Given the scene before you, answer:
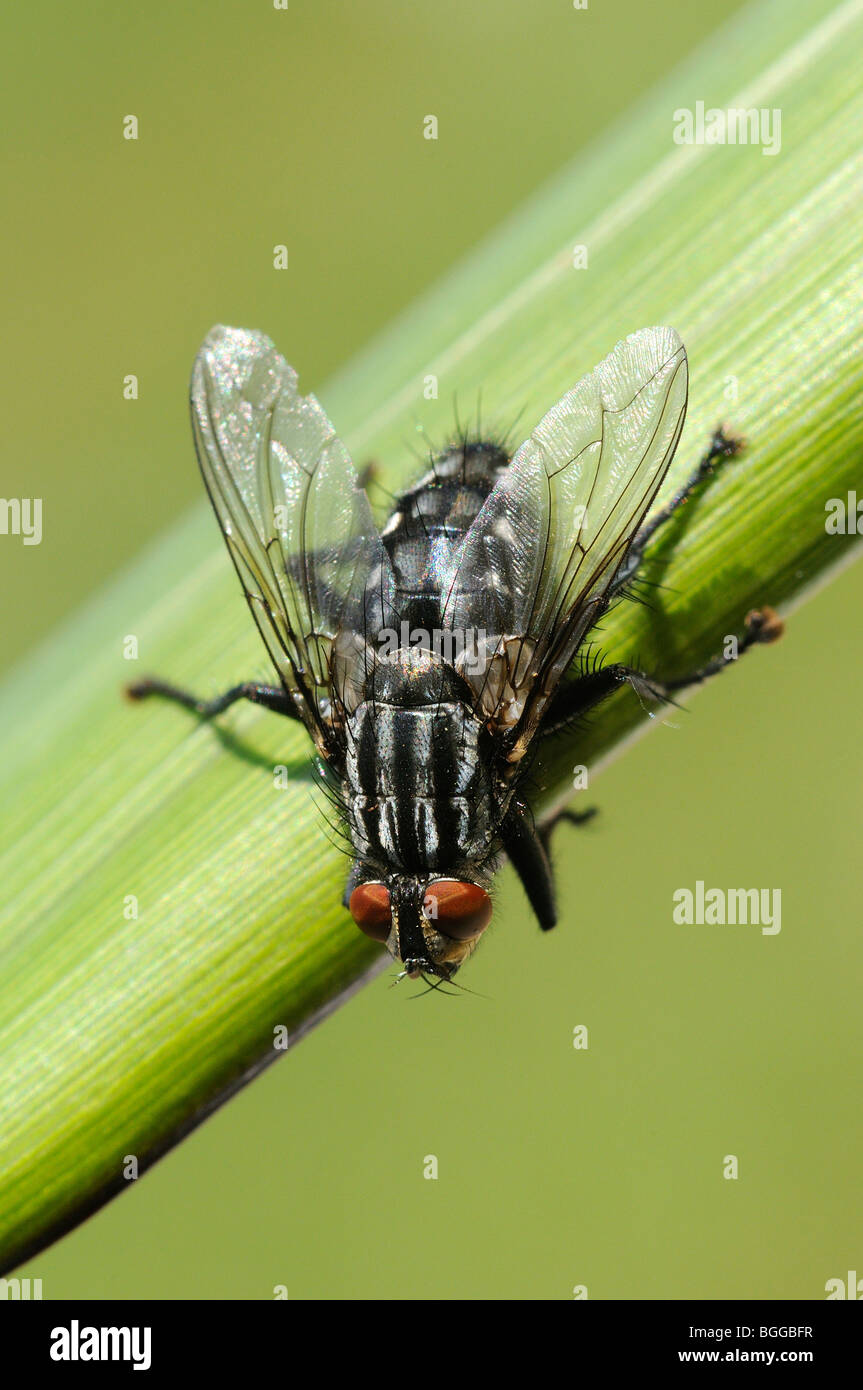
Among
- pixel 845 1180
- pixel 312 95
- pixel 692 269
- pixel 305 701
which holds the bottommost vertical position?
pixel 845 1180

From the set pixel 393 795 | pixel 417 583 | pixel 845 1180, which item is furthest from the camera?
pixel 845 1180

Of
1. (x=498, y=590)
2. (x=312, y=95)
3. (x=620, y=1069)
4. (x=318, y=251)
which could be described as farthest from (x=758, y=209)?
(x=312, y=95)

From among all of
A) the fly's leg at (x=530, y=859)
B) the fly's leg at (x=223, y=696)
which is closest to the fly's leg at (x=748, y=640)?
the fly's leg at (x=530, y=859)

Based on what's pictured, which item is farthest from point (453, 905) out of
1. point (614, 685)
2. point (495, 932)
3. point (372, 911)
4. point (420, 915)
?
point (495, 932)

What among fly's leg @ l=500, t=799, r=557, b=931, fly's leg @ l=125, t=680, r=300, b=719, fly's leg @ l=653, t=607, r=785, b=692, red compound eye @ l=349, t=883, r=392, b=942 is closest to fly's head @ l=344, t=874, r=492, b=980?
red compound eye @ l=349, t=883, r=392, b=942

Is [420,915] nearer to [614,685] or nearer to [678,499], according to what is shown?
[614,685]

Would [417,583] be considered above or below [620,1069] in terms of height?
above

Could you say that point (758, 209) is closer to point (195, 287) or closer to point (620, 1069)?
point (620, 1069)
